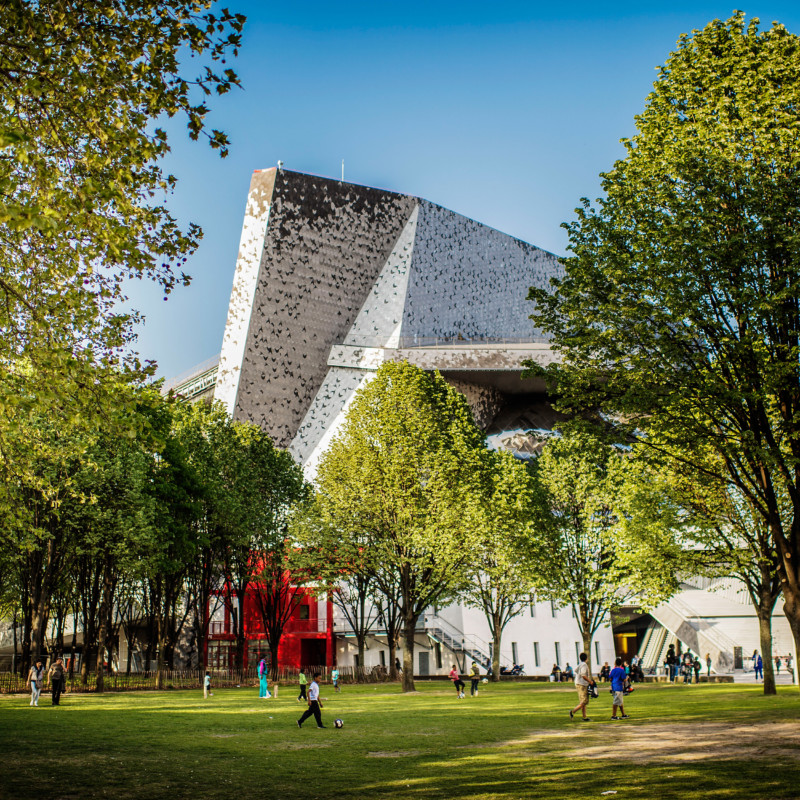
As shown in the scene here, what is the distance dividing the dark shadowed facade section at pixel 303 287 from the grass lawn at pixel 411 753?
121ft

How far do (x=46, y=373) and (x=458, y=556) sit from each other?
76.1 feet

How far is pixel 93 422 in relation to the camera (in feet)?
39.0

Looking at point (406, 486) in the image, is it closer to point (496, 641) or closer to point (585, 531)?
point (585, 531)

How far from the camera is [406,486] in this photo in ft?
112

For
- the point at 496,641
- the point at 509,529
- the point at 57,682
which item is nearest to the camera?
the point at 57,682

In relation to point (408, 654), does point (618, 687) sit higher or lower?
higher

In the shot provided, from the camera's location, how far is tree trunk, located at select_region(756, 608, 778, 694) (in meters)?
24.8

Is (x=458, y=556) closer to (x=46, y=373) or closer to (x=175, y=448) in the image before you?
(x=175, y=448)

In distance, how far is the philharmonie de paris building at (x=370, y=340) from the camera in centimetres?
5366

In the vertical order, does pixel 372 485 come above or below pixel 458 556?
above

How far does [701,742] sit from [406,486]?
68.9ft

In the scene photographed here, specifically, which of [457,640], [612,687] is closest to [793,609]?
[612,687]

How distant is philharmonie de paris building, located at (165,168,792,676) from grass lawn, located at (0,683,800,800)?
3078 cm

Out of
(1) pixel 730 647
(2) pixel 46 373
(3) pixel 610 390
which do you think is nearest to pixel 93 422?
(2) pixel 46 373
